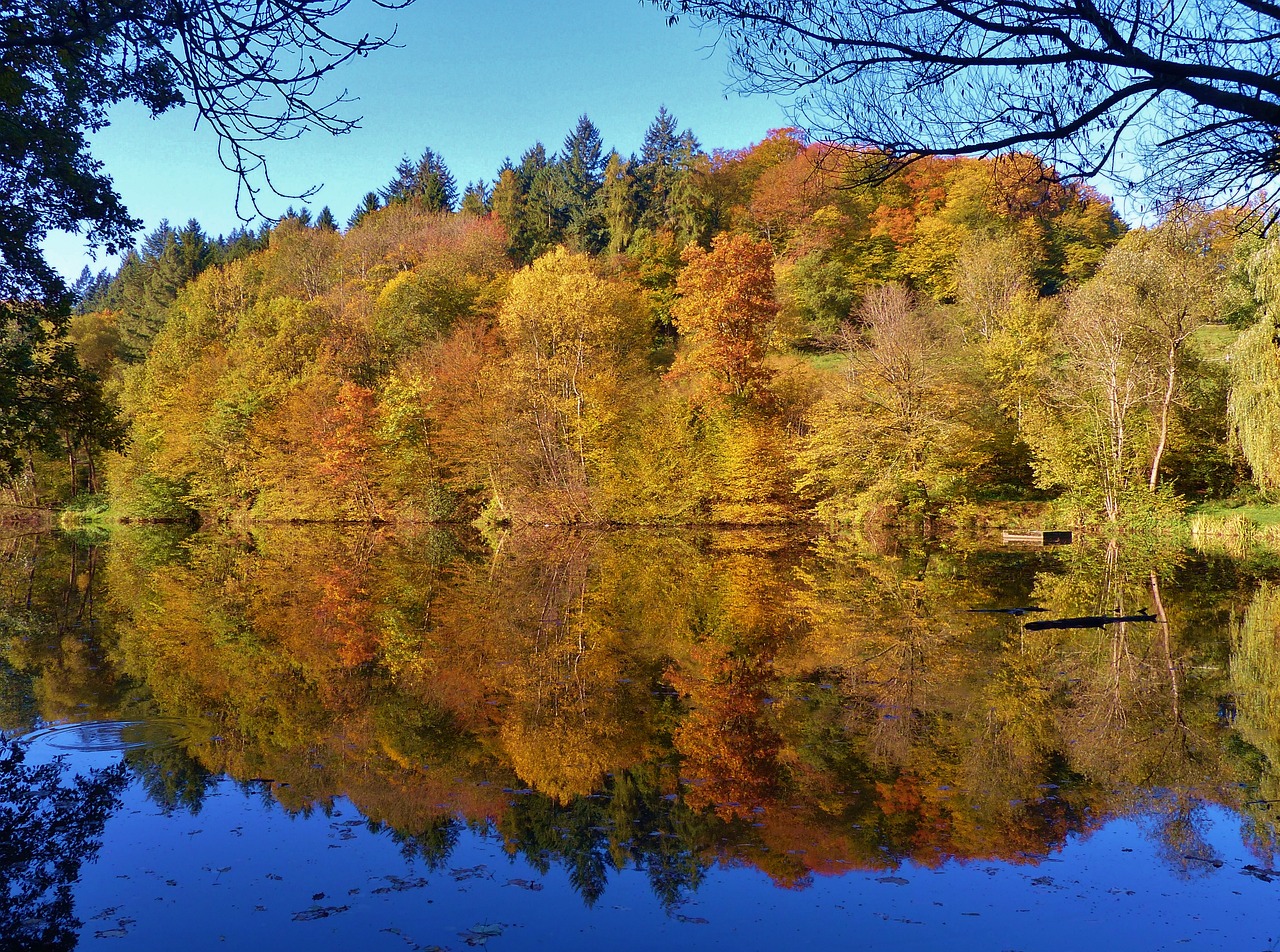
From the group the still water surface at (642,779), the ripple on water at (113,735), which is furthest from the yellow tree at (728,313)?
the ripple on water at (113,735)

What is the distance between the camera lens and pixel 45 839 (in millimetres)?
5520

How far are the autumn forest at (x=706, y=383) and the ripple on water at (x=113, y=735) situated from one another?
8.24 m

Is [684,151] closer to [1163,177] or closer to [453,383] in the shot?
[453,383]

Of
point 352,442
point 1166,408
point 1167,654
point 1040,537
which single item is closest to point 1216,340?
point 1166,408

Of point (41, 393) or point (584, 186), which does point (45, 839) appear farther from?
point (584, 186)

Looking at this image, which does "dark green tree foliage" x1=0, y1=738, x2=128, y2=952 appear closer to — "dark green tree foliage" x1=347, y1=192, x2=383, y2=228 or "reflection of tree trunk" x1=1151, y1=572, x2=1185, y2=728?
"reflection of tree trunk" x1=1151, y1=572, x2=1185, y2=728

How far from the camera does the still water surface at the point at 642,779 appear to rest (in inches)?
182

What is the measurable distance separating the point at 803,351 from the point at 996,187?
4337 centimetres

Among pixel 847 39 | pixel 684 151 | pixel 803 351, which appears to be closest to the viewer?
pixel 847 39

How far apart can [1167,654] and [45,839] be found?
36.9ft

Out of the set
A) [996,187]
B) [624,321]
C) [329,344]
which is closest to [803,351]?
[624,321]

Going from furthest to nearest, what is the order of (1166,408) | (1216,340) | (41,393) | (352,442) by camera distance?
(352,442) < (1216,340) < (1166,408) < (41,393)

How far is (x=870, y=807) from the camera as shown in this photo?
19.4 ft

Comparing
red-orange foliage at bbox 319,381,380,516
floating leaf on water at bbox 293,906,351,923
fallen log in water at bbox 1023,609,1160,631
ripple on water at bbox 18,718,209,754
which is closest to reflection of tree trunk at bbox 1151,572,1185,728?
fallen log in water at bbox 1023,609,1160,631
